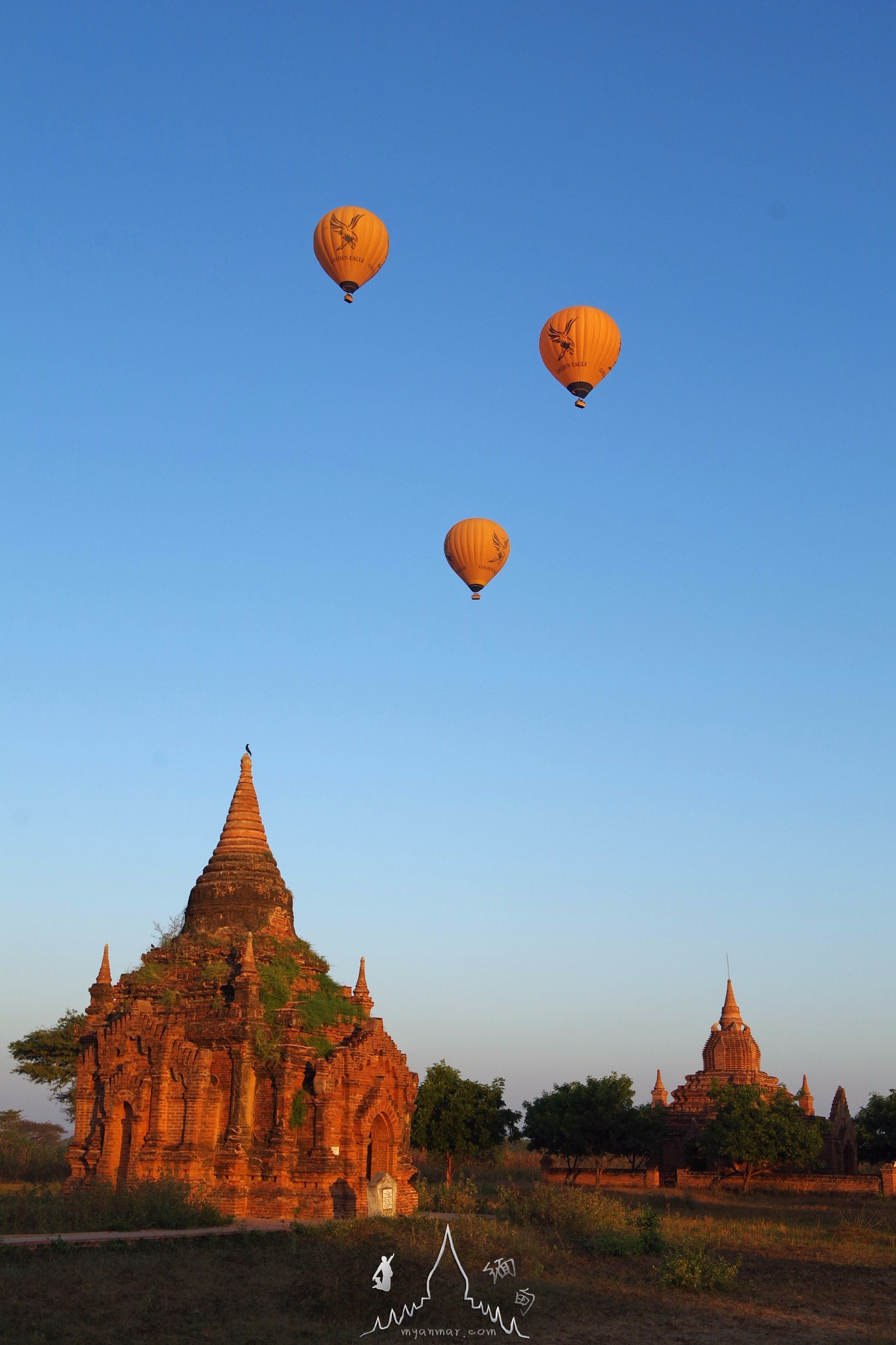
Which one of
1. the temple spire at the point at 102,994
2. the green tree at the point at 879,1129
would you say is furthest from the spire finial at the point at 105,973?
the green tree at the point at 879,1129

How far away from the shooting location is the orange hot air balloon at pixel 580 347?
93.4 ft

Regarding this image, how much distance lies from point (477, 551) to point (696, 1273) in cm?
1812

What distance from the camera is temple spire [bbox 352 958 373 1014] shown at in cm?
3209

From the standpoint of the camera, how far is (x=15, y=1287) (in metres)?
16.7

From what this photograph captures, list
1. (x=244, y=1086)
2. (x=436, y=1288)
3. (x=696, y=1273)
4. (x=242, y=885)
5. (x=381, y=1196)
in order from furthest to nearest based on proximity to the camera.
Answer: (x=242, y=885)
(x=244, y=1086)
(x=381, y=1196)
(x=696, y=1273)
(x=436, y=1288)

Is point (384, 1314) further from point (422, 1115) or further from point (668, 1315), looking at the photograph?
point (422, 1115)

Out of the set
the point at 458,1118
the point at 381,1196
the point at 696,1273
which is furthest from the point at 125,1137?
the point at 458,1118

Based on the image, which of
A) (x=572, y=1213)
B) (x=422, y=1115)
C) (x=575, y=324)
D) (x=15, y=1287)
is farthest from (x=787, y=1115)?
(x=15, y=1287)

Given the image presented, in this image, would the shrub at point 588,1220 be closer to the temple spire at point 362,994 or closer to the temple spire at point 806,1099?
the temple spire at point 362,994

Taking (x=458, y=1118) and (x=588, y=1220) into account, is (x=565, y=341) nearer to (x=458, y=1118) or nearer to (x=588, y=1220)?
(x=588, y=1220)

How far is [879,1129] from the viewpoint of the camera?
5462cm

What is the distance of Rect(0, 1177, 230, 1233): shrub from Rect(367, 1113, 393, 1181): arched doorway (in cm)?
540

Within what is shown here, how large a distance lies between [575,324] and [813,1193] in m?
36.2

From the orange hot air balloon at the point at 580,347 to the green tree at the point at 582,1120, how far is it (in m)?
33.4
